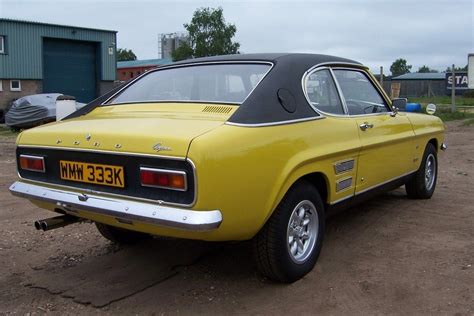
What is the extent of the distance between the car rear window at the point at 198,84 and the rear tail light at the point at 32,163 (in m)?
0.89

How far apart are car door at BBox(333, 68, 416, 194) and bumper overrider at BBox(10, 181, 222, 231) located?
1.86 meters

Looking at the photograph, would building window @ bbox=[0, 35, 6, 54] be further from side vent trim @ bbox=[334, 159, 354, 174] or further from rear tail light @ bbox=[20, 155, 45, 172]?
side vent trim @ bbox=[334, 159, 354, 174]

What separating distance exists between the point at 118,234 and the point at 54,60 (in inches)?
1085

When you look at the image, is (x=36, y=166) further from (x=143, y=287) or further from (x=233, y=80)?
(x=233, y=80)

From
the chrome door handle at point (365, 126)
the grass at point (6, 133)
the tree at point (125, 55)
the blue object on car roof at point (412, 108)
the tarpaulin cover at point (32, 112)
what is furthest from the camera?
the tree at point (125, 55)

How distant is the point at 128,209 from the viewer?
10.3 ft

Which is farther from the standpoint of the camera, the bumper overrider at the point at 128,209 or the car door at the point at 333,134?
the car door at the point at 333,134

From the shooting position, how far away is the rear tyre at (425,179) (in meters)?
5.93

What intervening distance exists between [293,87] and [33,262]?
2.52 m

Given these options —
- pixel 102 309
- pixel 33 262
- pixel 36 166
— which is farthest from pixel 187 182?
pixel 33 262

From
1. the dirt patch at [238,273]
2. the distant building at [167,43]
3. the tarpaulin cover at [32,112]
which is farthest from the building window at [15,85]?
the distant building at [167,43]

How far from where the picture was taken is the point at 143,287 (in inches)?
147

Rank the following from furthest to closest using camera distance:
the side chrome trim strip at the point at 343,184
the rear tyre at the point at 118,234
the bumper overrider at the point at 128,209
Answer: the rear tyre at the point at 118,234, the side chrome trim strip at the point at 343,184, the bumper overrider at the point at 128,209

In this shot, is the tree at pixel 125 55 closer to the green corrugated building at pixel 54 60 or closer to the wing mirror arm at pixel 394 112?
the green corrugated building at pixel 54 60
